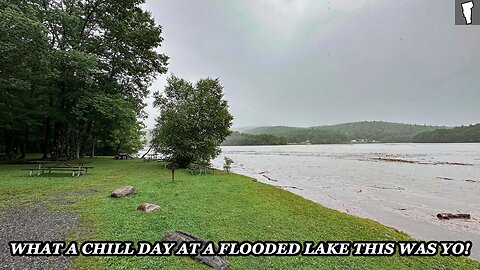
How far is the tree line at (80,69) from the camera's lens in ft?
60.7

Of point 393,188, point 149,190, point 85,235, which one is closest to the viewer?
point 85,235

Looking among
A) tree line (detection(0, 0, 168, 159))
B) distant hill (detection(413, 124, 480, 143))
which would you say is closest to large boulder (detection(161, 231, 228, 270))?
tree line (detection(0, 0, 168, 159))

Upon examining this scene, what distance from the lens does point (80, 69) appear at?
20.7 meters

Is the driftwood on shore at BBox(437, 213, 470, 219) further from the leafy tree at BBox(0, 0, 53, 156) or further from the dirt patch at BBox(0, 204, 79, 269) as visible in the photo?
the leafy tree at BBox(0, 0, 53, 156)

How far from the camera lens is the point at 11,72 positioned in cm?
1708

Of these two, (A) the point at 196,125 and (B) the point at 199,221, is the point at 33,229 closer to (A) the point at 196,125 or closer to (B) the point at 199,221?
(B) the point at 199,221

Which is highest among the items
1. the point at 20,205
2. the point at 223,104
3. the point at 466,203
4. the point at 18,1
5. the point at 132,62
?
the point at 18,1

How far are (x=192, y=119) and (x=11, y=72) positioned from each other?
12919 mm

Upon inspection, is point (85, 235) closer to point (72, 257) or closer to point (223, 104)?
point (72, 257)

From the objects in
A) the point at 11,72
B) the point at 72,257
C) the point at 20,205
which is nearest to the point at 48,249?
the point at 72,257

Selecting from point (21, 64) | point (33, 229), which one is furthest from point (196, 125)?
point (33, 229)

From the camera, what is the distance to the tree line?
18500 millimetres

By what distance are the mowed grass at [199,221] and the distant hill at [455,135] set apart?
15204 cm

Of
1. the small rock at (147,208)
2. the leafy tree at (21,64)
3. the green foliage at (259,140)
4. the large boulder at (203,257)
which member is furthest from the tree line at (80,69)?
the green foliage at (259,140)
